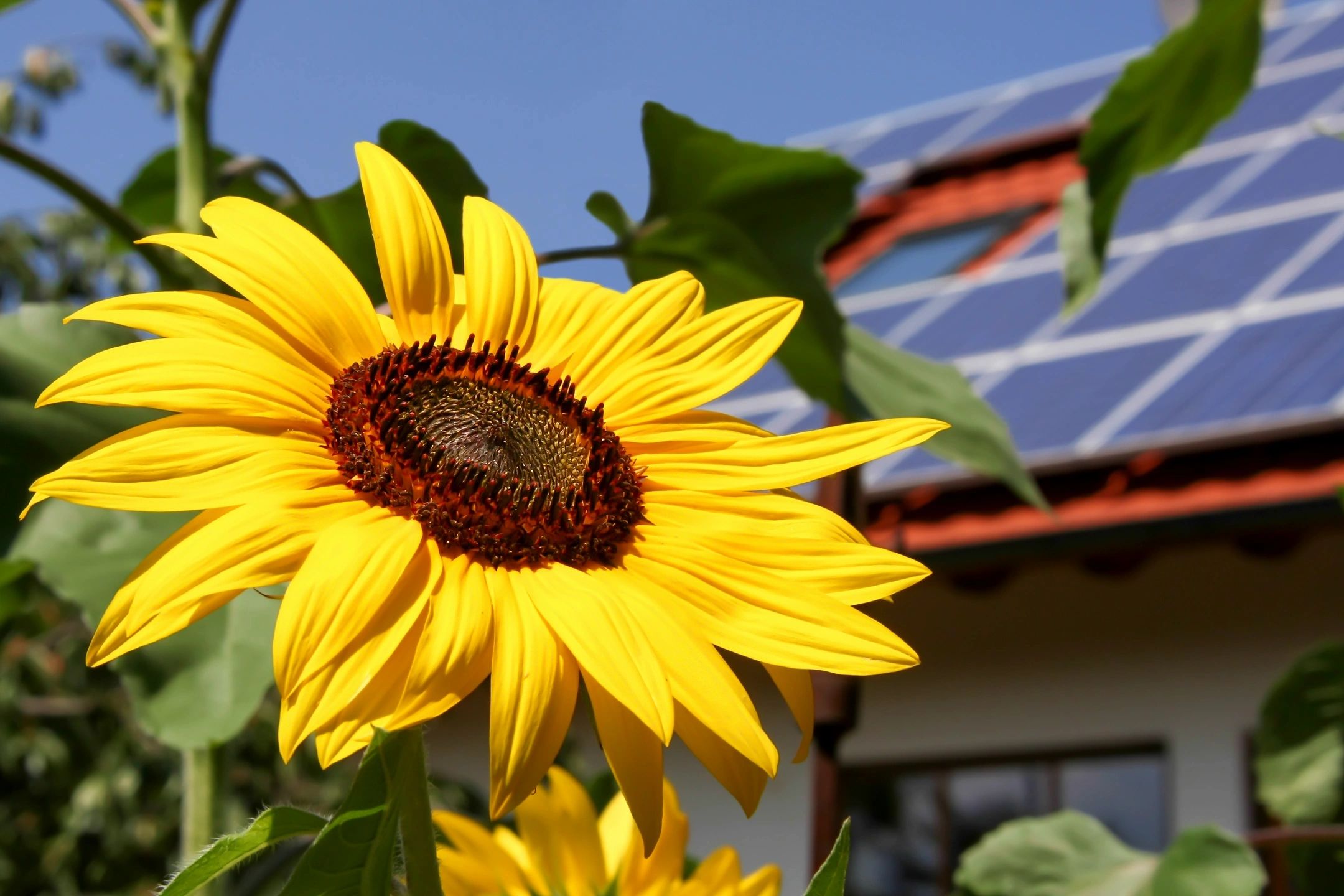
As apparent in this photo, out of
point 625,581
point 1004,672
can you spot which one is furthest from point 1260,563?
point 625,581

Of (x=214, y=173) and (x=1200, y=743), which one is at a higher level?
(x=1200, y=743)

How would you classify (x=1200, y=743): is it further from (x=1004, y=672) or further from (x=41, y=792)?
(x=41, y=792)

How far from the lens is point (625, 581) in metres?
0.55

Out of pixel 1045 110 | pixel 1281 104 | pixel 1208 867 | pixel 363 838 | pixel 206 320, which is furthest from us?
pixel 1045 110

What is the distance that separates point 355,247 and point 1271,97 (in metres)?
5.54

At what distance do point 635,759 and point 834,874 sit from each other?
7cm

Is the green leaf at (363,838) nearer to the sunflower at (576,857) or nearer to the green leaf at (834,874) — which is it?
the green leaf at (834,874)

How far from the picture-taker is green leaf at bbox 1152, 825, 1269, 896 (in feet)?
3.17

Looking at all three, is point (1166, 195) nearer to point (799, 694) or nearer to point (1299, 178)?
point (1299, 178)

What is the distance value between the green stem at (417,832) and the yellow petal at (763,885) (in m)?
0.29

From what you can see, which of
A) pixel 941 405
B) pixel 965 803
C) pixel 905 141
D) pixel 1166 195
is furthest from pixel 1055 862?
Result: pixel 905 141

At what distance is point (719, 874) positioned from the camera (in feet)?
2.38

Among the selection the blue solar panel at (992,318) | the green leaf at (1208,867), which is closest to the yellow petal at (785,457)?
the green leaf at (1208,867)

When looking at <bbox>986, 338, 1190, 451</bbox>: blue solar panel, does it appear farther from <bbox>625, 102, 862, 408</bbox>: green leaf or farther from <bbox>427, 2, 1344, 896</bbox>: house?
<bbox>625, 102, 862, 408</bbox>: green leaf
